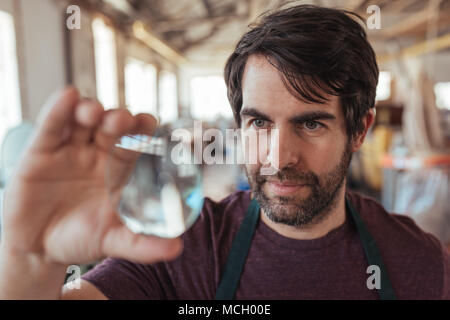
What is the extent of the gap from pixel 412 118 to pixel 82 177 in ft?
11.4

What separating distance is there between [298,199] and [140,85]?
932 centimetres

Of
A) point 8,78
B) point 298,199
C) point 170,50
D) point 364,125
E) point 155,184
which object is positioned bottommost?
point 298,199

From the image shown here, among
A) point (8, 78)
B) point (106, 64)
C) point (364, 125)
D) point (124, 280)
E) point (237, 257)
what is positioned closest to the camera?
point (124, 280)

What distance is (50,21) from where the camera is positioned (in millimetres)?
4348

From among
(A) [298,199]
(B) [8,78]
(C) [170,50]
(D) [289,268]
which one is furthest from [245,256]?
(C) [170,50]

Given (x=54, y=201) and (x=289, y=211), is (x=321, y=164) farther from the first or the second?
(x=54, y=201)

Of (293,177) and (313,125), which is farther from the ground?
(313,125)

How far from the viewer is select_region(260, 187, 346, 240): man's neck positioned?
1155mm

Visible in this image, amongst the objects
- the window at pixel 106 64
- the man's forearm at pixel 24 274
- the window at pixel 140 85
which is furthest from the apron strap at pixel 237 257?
the window at pixel 140 85

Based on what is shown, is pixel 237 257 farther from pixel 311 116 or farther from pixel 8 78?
pixel 8 78

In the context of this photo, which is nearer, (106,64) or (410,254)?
(410,254)

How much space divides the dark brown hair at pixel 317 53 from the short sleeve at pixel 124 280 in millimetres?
704

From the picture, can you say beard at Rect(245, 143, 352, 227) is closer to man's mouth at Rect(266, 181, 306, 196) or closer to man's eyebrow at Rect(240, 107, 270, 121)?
man's mouth at Rect(266, 181, 306, 196)

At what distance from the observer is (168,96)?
1355 cm
